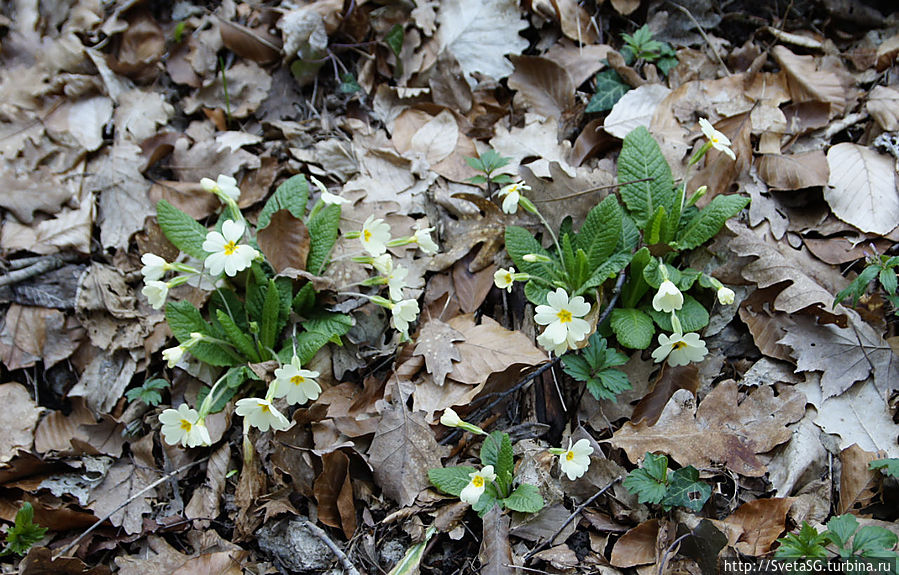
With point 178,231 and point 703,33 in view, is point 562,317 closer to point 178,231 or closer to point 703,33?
point 178,231

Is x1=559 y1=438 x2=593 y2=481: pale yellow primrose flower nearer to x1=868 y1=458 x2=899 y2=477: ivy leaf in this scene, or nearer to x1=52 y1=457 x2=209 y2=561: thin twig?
x1=868 y1=458 x2=899 y2=477: ivy leaf

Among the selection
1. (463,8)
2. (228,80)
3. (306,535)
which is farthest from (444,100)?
(306,535)

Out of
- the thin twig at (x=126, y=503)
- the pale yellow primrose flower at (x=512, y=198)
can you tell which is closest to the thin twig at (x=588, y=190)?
the pale yellow primrose flower at (x=512, y=198)

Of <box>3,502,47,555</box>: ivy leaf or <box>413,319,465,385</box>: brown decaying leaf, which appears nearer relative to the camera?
<box>3,502,47,555</box>: ivy leaf

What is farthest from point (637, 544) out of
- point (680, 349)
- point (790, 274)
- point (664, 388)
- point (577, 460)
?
point (790, 274)

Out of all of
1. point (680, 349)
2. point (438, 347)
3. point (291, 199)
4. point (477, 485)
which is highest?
point (291, 199)

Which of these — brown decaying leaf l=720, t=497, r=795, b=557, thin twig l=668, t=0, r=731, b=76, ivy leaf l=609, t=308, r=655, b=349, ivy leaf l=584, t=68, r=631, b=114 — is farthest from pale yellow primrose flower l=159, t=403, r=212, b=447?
thin twig l=668, t=0, r=731, b=76

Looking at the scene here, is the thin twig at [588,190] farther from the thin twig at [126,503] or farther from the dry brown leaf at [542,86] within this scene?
the thin twig at [126,503]
